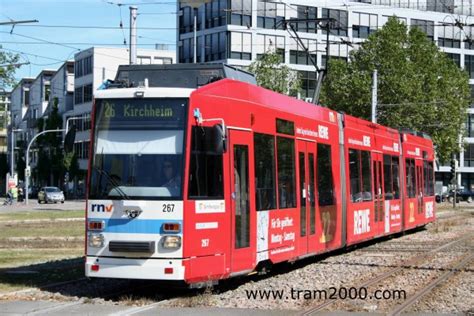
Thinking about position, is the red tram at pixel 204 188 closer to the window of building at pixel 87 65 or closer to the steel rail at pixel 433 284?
the steel rail at pixel 433 284

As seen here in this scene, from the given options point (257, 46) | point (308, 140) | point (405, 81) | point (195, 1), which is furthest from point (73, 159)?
point (308, 140)

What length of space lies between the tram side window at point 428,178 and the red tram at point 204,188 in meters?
13.5

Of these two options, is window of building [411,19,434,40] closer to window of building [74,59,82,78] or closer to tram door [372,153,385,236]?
window of building [74,59,82,78]

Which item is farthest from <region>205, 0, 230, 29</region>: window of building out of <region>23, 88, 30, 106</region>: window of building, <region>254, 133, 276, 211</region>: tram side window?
<region>23, 88, 30, 106</region>: window of building

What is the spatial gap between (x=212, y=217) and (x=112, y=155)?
1769 mm

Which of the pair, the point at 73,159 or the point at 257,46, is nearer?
the point at 257,46

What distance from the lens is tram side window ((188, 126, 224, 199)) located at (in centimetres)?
1158

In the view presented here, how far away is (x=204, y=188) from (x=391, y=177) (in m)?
12.4

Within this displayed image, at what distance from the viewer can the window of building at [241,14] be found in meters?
67.4

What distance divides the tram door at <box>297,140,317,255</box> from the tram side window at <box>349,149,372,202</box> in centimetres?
315

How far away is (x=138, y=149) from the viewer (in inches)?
460

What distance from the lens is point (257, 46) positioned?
70.2 m

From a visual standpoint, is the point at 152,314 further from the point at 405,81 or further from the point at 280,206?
the point at 405,81

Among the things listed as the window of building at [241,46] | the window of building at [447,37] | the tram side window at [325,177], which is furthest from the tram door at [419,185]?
the window of building at [447,37]
